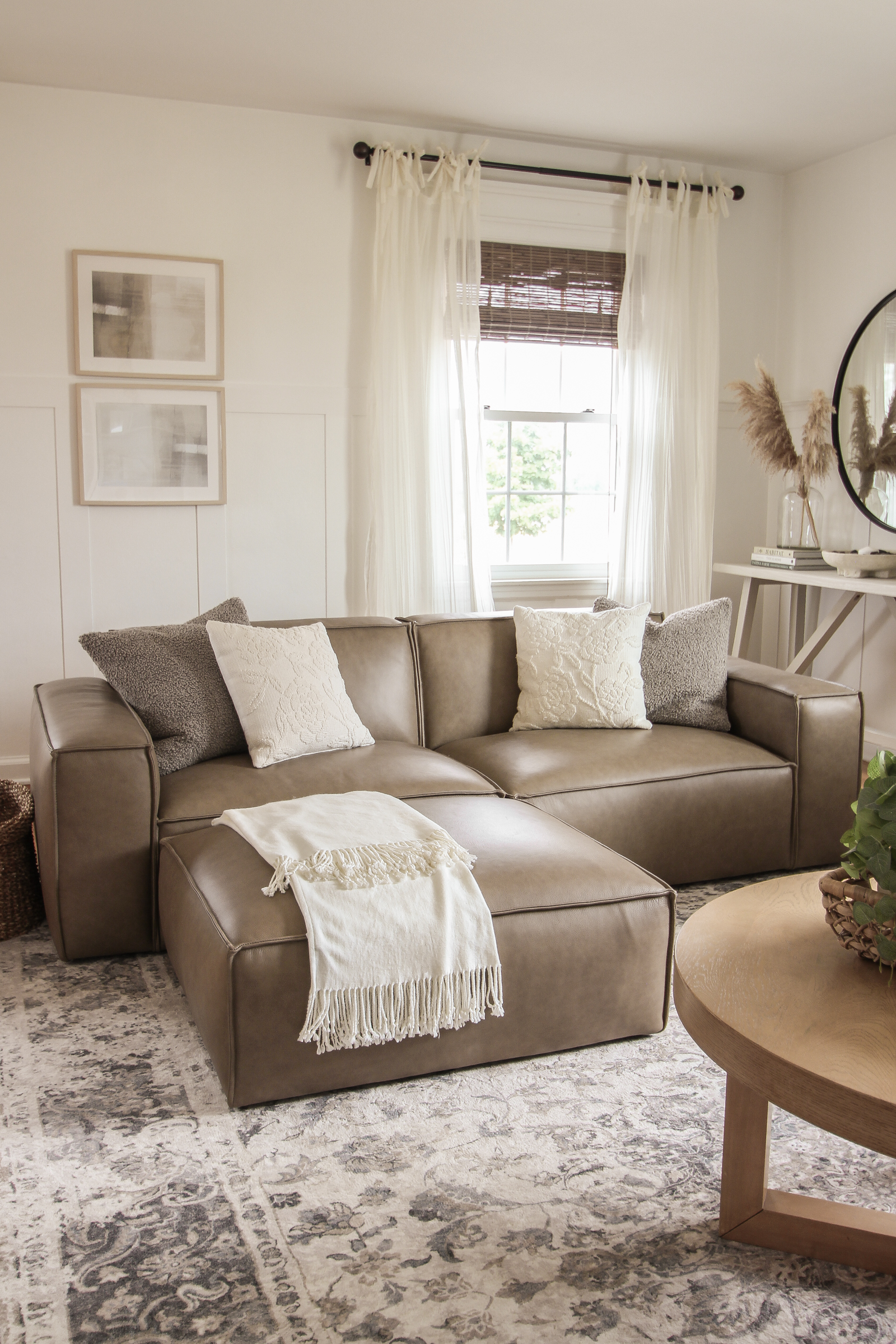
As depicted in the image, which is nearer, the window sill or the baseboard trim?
the baseboard trim

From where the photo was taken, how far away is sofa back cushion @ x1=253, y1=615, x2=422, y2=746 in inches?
124

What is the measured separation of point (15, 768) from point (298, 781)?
1.91 metres

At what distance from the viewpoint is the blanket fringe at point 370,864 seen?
1.98 metres

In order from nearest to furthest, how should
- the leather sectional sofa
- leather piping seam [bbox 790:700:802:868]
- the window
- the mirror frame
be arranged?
the leather sectional sofa
leather piping seam [bbox 790:700:802:868]
the mirror frame
the window

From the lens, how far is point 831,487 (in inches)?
182

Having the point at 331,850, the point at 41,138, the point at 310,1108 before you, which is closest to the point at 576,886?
the point at 331,850

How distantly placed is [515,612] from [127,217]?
2173 millimetres

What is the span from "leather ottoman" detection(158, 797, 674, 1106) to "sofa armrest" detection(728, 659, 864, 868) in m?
1.07

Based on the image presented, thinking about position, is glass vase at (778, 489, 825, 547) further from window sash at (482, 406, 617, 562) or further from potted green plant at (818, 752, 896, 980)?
potted green plant at (818, 752, 896, 980)

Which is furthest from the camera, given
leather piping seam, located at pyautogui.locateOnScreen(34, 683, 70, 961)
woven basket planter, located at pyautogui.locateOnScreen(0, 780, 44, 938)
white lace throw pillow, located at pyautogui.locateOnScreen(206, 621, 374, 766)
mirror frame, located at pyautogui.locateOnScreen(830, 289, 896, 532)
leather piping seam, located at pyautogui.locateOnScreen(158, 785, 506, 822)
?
mirror frame, located at pyautogui.locateOnScreen(830, 289, 896, 532)

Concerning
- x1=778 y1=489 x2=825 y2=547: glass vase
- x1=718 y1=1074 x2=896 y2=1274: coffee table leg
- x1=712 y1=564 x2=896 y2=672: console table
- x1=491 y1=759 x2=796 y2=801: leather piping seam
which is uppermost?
x1=778 y1=489 x2=825 y2=547: glass vase

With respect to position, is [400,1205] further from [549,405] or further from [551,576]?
[549,405]

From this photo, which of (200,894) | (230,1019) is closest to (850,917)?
(230,1019)

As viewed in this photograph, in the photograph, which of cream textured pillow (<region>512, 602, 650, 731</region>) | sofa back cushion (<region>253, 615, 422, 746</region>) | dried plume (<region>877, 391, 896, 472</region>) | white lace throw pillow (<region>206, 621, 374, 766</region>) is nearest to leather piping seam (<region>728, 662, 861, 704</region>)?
cream textured pillow (<region>512, 602, 650, 731</region>)
